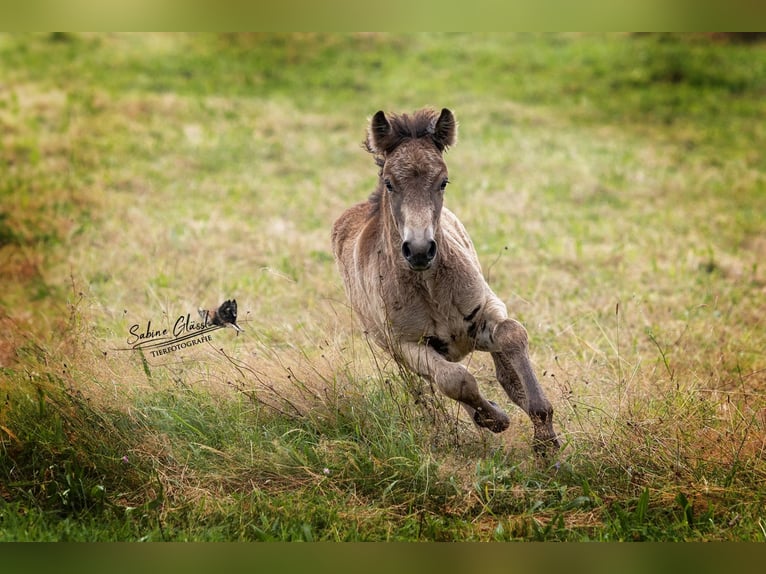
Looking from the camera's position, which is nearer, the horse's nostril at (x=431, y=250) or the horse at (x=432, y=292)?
the horse's nostril at (x=431, y=250)


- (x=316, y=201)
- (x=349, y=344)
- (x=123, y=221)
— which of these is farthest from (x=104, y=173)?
(x=349, y=344)

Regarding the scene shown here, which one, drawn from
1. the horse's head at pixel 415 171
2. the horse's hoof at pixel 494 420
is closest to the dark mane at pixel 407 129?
the horse's head at pixel 415 171

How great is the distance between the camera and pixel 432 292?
686 centimetres

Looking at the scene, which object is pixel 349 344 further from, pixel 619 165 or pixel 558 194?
pixel 619 165

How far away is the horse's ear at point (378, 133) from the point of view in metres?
6.65

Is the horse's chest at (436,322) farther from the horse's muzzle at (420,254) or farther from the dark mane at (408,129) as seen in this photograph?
the dark mane at (408,129)

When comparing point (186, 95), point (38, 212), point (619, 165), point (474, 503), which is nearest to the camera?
point (474, 503)

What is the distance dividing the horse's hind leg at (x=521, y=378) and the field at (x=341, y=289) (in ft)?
0.60

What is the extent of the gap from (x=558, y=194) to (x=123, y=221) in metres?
6.47

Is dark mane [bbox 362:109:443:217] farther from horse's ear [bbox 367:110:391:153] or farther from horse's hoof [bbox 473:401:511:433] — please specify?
horse's hoof [bbox 473:401:511:433]

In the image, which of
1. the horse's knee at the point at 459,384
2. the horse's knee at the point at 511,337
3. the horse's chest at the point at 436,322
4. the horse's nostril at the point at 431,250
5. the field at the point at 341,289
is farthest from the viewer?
the horse's chest at the point at 436,322

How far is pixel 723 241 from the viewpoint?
41.5 ft

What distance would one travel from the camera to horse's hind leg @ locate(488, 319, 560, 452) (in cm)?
625

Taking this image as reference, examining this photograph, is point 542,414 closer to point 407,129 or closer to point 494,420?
point 494,420
